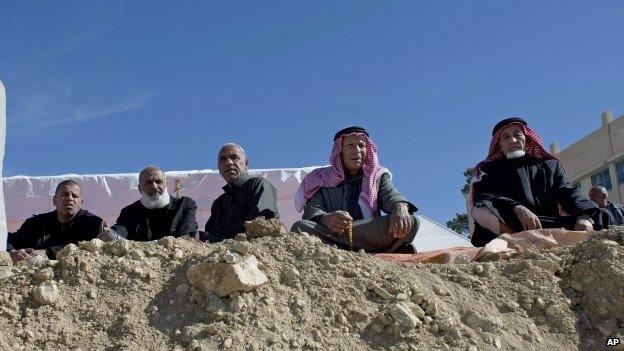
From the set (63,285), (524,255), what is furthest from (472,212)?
(63,285)

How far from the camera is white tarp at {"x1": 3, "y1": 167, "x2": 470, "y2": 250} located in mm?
8836

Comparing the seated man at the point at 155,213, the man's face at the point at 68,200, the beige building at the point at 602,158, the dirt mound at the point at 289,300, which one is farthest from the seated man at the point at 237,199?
the beige building at the point at 602,158

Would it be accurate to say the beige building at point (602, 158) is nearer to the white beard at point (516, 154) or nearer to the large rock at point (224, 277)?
the white beard at point (516, 154)

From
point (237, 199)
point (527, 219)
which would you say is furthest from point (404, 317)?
point (237, 199)

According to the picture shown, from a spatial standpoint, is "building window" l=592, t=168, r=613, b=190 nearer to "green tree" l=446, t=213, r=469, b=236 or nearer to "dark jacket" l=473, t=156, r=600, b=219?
"green tree" l=446, t=213, r=469, b=236

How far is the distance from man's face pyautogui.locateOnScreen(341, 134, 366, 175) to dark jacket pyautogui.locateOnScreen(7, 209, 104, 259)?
6.35ft

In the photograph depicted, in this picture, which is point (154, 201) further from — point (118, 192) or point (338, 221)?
point (118, 192)

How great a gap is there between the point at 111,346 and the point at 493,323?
1.66 m

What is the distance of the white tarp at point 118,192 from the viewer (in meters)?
8.84

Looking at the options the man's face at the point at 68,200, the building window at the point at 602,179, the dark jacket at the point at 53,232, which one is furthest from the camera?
the building window at the point at 602,179

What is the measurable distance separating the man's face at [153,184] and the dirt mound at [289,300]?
7.08ft

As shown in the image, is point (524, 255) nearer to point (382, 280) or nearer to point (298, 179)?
point (382, 280)

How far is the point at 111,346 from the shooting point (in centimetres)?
287

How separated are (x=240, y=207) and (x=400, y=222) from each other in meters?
1.37
